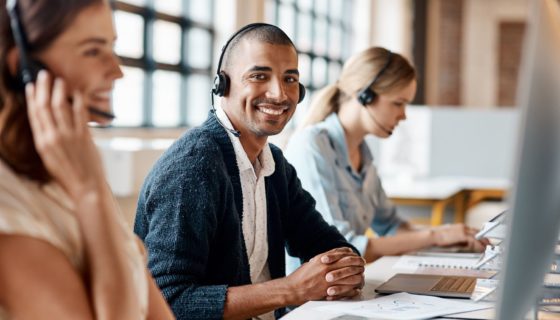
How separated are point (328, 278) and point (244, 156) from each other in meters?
0.34

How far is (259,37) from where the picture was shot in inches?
74.2

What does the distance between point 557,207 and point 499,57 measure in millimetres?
11249

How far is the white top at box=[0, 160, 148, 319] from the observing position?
1.00 meters

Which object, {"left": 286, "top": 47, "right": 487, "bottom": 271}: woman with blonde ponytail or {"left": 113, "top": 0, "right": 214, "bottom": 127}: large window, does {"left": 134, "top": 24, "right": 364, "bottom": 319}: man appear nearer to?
{"left": 286, "top": 47, "right": 487, "bottom": 271}: woman with blonde ponytail

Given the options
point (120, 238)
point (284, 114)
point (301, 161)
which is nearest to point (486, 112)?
point (301, 161)

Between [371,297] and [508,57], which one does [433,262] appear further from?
[508,57]

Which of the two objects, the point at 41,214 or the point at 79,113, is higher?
the point at 79,113

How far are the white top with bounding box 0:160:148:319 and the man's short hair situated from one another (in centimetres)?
87

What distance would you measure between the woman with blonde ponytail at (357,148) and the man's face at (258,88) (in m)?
0.71

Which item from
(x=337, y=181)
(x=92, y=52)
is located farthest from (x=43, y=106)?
(x=337, y=181)

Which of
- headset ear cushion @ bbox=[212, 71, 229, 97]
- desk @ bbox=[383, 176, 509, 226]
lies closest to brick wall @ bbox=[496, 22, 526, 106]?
desk @ bbox=[383, 176, 509, 226]

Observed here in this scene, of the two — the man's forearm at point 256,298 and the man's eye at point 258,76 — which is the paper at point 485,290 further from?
the man's eye at point 258,76

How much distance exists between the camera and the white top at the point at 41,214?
39.2 inches

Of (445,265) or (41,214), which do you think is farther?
(445,265)
